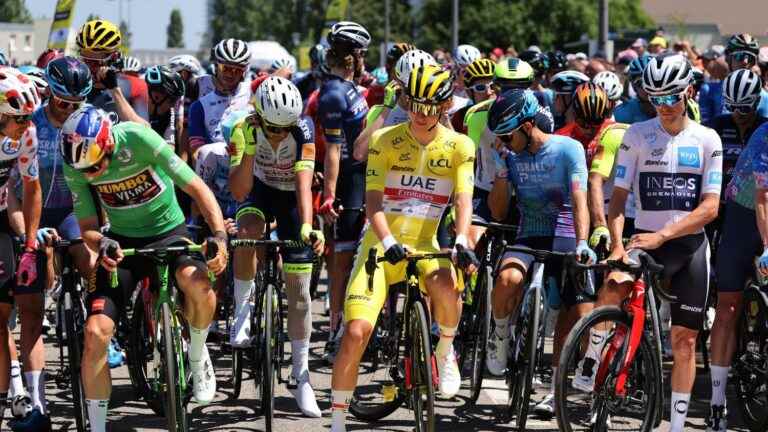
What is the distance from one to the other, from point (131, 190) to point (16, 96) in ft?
2.75

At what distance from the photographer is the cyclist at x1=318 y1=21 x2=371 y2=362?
395 inches

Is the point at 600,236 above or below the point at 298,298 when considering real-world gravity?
above

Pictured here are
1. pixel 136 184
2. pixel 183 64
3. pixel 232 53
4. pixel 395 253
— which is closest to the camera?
pixel 395 253

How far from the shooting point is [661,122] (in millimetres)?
7535

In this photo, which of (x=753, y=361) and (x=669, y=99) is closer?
(x=669, y=99)

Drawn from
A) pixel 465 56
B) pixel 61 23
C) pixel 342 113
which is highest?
pixel 61 23

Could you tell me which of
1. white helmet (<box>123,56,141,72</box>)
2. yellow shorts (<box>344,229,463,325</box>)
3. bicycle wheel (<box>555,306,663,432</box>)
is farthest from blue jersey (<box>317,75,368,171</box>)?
bicycle wheel (<box>555,306,663,432</box>)

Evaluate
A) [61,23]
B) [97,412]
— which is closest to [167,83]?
[97,412]

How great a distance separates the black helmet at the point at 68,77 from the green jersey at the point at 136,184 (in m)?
0.75

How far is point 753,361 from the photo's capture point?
8008mm

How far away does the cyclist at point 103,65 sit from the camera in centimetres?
947

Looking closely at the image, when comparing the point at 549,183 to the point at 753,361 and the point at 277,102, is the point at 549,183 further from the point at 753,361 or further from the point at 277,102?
the point at 277,102

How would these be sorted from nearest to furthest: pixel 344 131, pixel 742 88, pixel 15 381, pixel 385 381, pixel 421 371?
pixel 421 371 → pixel 15 381 → pixel 385 381 → pixel 742 88 → pixel 344 131

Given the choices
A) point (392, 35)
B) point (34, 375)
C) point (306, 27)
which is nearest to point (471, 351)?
point (34, 375)
